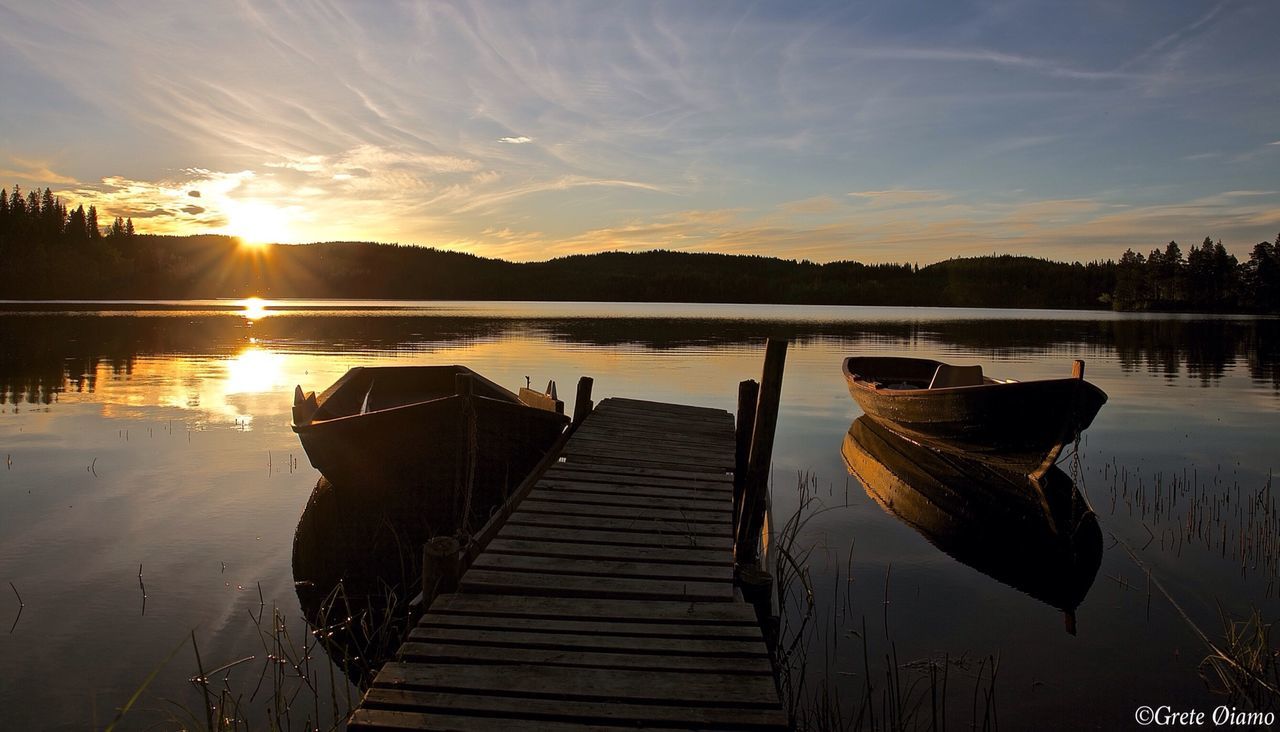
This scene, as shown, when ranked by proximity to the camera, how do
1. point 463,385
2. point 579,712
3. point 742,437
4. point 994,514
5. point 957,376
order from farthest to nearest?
point 957,376 < point 994,514 < point 742,437 < point 463,385 < point 579,712

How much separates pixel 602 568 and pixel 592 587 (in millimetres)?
446

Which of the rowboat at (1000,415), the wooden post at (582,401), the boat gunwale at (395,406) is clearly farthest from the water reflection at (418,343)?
the rowboat at (1000,415)

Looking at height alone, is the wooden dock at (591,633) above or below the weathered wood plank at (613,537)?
below

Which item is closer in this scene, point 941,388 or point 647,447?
point 647,447

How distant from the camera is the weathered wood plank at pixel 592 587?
5.83 metres

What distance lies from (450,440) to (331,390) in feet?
12.6

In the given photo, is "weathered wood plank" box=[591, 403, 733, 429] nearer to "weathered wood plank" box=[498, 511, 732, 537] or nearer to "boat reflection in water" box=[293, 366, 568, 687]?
"boat reflection in water" box=[293, 366, 568, 687]

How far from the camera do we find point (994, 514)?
473 inches

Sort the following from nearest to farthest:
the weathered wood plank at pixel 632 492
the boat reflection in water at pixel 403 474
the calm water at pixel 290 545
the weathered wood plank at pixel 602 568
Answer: the weathered wood plank at pixel 602 568 → the calm water at pixel 290 545 → the weathered wood plank at pixel 632 492 → the boat reflection in water at pixel 403 474

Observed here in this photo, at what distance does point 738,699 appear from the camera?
430cm

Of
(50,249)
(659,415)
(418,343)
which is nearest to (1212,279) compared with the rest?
(418,343)

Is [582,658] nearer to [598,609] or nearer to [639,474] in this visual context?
[598,609]

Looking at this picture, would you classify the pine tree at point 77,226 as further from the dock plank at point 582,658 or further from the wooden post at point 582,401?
the dock plank at point 582,658

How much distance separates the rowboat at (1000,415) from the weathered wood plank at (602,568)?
8.07 m
